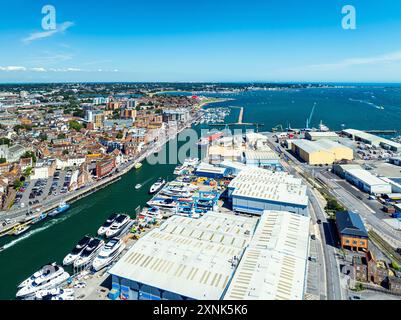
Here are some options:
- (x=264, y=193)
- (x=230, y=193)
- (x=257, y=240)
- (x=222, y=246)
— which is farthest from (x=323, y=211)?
(x=222, y=246)

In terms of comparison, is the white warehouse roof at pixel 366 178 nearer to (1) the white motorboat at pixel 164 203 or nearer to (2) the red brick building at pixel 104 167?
(1) the white motorboat at pixel 164 203

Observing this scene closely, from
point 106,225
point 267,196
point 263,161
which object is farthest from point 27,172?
point 263,161

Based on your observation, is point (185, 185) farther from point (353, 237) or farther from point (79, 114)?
point (79, 114)

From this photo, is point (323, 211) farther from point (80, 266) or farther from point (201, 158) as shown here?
point (201, 158)

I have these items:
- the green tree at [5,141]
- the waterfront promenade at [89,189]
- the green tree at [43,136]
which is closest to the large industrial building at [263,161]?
the waterfront promenade at [89,189]

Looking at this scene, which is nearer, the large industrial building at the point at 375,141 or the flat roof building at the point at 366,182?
the flat roof building at the point at 366,182

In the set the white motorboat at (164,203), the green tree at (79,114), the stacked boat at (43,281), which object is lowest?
the stacked boat at (43,281)
